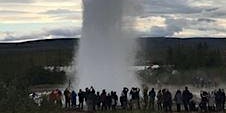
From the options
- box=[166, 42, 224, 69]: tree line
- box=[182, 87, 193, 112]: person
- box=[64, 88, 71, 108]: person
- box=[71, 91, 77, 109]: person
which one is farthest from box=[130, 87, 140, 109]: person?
box=[166, 42, 224, 69]: tree line

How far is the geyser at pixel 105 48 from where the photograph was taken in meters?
28.1

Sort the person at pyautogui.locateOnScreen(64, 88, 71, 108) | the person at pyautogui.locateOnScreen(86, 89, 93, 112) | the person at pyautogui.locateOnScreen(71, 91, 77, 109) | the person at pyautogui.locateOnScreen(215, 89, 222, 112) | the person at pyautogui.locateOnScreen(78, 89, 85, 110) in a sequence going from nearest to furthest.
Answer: the person at pyautogui.locateOnScreen(215, 89, 222, 112) < the person at pyautogui.locateOnScreen(86, 89, 93, 112) < the person at pyautogui.locateOnScreen(78, 89, 85, 110) < the person at pyautogui.locateOnScreen(71, 91, 77, 109) < the person at pyautogui.locateOnScreen(64, 88, 71, 108)

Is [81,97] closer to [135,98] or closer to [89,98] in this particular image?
[89,98]

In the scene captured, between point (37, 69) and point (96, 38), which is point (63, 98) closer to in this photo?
point (96, 38)

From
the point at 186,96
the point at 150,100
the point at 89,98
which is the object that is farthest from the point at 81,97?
the point at 186,96

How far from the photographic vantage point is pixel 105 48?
2961cm

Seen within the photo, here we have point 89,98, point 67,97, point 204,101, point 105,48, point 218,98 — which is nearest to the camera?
point 218,98

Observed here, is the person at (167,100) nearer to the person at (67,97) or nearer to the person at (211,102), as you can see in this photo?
the person at (211,102)

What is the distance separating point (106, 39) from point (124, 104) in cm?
922

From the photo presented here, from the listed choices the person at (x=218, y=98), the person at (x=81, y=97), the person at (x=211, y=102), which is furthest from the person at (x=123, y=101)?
the person at (x=218, y=98)

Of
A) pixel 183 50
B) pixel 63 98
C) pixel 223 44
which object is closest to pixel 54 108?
pixel 63 98

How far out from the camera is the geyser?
92.1 feet

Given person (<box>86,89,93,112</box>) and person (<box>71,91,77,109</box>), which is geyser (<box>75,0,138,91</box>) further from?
person (<box>86,89,93,112</box>)

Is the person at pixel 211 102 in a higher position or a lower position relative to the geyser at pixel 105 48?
lower
